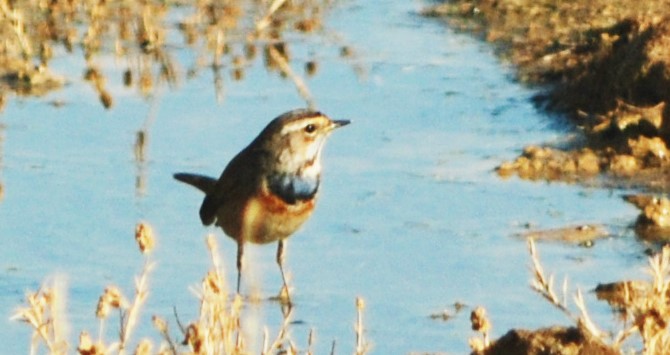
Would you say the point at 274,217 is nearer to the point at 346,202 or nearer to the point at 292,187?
the point at 292,187

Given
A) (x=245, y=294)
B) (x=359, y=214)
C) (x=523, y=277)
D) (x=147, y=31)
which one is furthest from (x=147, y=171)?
(x=147, y=31)

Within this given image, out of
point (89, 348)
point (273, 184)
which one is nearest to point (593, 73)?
point (273, 184)

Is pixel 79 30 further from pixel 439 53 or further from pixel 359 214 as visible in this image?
pixel 359 214

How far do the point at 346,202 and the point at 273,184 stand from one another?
3.22ft

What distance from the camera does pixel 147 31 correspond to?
1370 centimetres

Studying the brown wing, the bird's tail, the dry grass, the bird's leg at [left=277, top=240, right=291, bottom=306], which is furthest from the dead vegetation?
the bird's tail

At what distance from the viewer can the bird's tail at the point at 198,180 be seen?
9.46 meters

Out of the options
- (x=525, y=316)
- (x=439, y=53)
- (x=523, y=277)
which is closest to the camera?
(x=525, y=316)

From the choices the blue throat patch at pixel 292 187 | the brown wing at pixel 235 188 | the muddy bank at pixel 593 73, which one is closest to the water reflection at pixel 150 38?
the muddy bank at pixel 593 73

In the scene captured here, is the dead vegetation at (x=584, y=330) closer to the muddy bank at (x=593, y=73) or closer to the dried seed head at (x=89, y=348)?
the dried seed head at (x=89, y=348)

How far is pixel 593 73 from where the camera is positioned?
11852 mm

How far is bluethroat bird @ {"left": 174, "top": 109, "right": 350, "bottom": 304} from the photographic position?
8680 mm

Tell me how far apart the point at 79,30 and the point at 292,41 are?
1.49 meters

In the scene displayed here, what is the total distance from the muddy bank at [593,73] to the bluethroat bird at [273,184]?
1697mm
